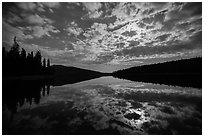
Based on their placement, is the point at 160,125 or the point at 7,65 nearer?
the point at 160,125

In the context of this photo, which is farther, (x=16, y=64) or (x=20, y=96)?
(x=16, y=64)

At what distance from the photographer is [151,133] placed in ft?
22.1

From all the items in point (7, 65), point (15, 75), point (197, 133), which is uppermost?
point (7, 65)

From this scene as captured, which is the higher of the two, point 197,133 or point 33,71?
point 33,71

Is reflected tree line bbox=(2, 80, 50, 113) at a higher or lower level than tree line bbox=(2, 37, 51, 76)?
lower

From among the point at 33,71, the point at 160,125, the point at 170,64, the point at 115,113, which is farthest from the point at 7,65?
the point at 170,64

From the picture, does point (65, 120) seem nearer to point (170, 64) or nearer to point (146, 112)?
point (146, 112)

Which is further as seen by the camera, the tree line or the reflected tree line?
the tree line

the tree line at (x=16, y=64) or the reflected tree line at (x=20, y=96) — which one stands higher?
the tree line at (x=16, y=64)

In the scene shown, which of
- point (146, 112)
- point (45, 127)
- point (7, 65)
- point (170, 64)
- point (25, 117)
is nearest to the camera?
point (45, 127)

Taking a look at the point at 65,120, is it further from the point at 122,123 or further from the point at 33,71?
the point at 33,71

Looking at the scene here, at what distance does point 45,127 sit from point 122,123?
4595 mm

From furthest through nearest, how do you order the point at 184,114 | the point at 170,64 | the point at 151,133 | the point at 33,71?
the point at 170,64 < the point at 33,71 < the point at 184,114 < the point at 151,133

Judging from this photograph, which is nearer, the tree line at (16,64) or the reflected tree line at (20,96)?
the reflected tree line at (20,96)
